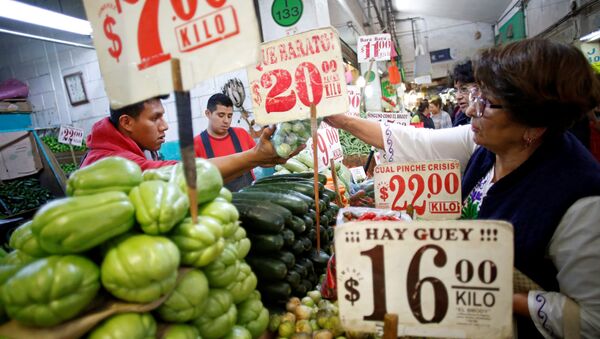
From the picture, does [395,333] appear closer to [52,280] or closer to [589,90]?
[52,280]

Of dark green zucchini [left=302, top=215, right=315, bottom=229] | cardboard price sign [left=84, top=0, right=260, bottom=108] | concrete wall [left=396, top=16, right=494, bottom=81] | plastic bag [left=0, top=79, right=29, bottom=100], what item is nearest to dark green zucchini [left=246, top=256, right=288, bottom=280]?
dark green zucchini [left=302, top=215, right=315, bottom=229]

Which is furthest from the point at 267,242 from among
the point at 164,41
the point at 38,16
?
the point at 38,16

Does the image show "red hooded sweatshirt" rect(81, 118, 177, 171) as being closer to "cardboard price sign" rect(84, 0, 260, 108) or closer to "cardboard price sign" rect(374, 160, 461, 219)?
"cardboard price sign" rect(84, 0, 260, 108)

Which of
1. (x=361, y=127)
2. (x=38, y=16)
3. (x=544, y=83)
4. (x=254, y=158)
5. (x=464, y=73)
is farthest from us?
(x=38, y=16)

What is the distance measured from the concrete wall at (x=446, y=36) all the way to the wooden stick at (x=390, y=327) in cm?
1973

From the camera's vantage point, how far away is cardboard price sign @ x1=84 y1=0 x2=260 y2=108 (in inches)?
43.9

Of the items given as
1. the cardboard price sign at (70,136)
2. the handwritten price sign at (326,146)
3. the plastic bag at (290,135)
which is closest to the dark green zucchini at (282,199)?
the plastic bag at (290,135)

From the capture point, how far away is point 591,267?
1.34 m

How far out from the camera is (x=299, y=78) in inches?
86.5

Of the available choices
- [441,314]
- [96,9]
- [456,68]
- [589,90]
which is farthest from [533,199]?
[456,68]

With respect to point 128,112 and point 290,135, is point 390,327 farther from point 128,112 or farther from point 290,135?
point 128,112

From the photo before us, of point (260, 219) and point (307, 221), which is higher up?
point (260, 219)

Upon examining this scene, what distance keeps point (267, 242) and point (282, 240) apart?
0.26 ft

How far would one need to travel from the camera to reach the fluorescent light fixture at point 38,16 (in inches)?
176
